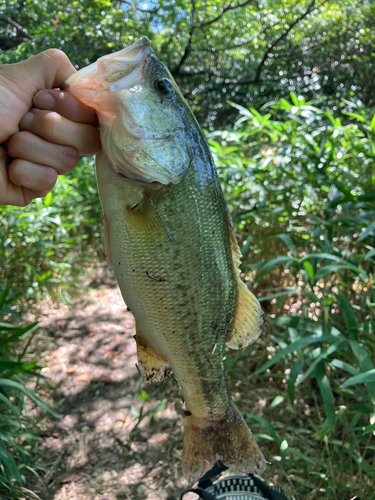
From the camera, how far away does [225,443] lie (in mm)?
1392

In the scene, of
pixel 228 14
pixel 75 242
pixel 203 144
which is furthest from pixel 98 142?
pixel 228 14

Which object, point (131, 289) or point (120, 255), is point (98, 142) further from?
point (131, 289)

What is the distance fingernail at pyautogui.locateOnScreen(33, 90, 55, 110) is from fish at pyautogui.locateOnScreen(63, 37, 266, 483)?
0.07m

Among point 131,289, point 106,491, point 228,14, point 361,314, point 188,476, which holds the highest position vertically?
point 228,14

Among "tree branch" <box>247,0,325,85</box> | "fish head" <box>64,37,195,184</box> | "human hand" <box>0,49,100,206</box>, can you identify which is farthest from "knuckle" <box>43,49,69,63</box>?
"tree branch" <box>247,0,325,85</box>

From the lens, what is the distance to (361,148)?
3236 mm

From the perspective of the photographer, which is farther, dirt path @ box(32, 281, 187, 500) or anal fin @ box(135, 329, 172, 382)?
dirt path @ box(32, 281, 187, 500)

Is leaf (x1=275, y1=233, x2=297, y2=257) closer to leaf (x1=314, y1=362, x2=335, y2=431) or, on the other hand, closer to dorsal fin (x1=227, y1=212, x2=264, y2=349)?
leaf (x1=314, y1=362, x2=335, y2=431)

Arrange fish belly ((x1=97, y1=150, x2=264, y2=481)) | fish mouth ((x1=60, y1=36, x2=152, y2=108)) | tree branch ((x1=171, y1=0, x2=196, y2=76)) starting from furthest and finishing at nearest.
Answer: tree branch ((x1=171, y1=0, x2=196, y2=76))
fish belly ((x1=97, y1=150, x2=264, y2=481))
fish mouth ((x1=60, y1=36, x2=152, y2=108))

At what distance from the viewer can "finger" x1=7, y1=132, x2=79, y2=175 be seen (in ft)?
4.02

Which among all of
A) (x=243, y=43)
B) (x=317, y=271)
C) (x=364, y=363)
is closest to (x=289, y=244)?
(x=317, y=271)

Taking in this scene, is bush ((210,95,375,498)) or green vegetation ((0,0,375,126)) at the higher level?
green vegetation ((0,0,375,126))

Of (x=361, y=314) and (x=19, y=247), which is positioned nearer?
(x=361, y=314)

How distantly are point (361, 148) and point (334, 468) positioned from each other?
8.48ft
